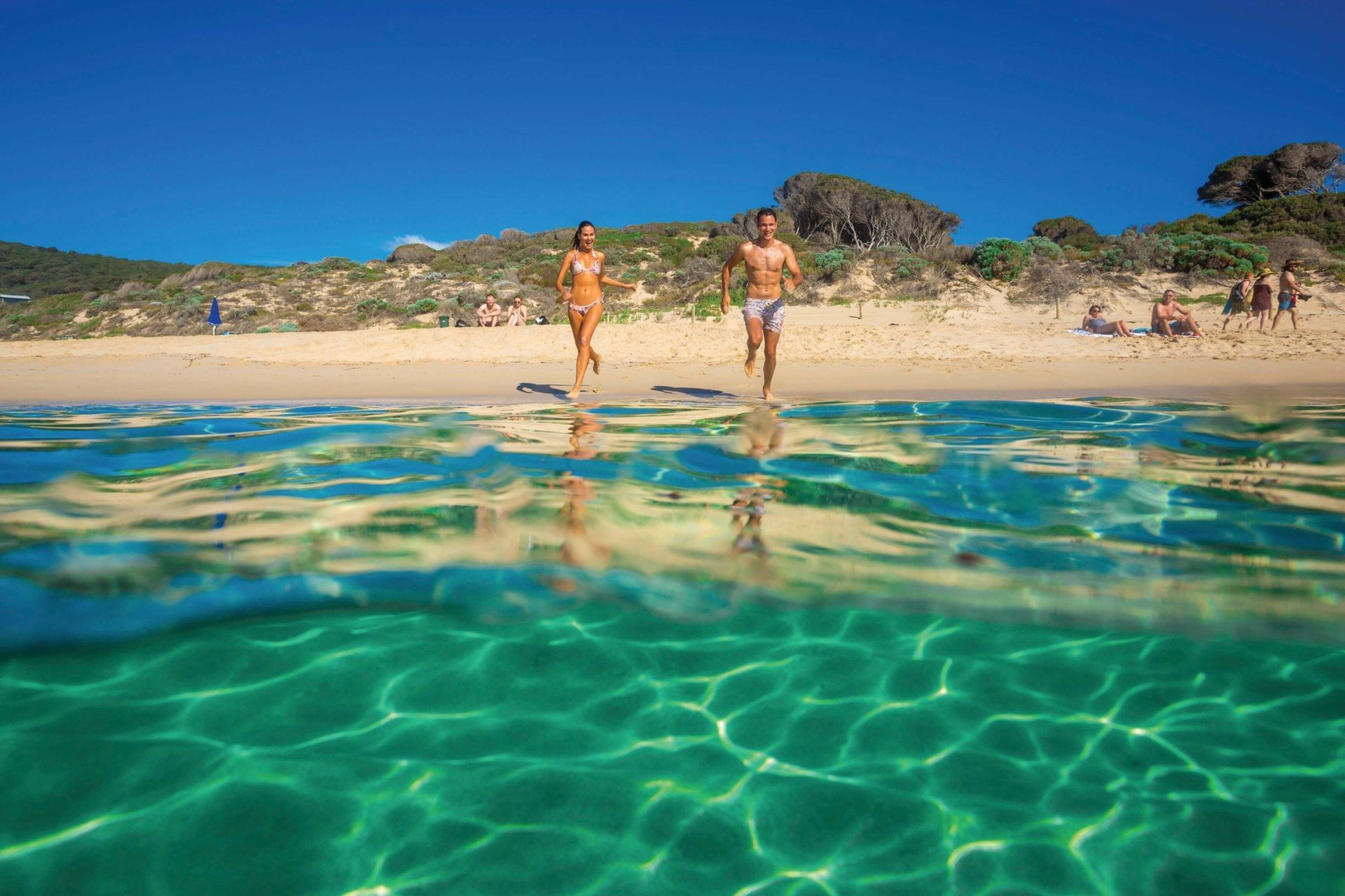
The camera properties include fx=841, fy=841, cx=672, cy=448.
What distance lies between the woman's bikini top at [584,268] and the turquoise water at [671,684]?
4.52 m

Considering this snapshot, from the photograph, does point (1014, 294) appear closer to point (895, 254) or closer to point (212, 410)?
point (895, 254)

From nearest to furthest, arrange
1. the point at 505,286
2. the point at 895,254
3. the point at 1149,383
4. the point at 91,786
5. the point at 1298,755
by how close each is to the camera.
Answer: the point at 91,786 → the point at 1298,755 → the point at 1149,383 → the point at 895,254 → the point at 505,286

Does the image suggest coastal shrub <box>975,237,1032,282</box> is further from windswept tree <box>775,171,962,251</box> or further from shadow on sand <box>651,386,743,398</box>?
shadow on sand <box>651,386,743,398</box>

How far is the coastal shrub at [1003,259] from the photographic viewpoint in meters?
20.6

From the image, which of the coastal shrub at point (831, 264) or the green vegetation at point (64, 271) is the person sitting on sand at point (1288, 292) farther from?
the green vegetation at point (64, 271)

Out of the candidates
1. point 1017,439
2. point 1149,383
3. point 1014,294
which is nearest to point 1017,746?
point 1017,439

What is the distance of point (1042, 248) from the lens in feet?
73.7

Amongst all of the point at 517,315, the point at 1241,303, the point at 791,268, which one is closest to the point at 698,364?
the point at 791,268

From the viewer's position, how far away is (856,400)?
7.99 meters

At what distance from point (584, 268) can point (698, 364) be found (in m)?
4.20

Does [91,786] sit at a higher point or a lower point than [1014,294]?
lower

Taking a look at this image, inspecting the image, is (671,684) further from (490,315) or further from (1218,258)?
(1218,258)

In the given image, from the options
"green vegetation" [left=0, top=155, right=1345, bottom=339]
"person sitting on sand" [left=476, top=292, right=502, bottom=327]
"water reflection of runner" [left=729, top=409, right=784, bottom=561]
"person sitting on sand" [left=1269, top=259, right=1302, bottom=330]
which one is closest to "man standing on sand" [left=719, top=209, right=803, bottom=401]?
"water reflection of runner" [left=729, top=409, right=784, bottom=561]

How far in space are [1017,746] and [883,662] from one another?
0.45 meters
